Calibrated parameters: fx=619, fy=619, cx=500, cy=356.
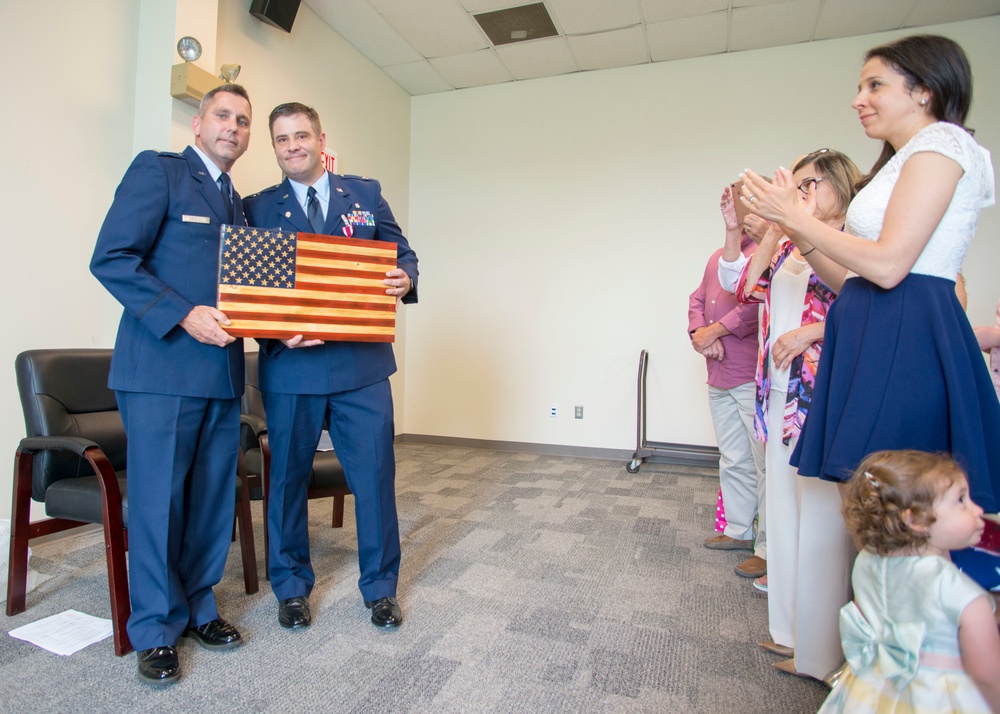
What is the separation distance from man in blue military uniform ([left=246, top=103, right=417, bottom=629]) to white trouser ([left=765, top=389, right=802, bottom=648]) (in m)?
1.19

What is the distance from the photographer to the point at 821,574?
5.35 feet

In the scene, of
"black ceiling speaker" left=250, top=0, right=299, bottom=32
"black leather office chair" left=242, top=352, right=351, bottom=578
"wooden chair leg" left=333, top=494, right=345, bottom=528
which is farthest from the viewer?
"black ceiling speaker" left=250, top=0, right=299, bottom=32

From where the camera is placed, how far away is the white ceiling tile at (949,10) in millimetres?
4133

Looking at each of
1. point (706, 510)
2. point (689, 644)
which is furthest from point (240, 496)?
point (706, 510)

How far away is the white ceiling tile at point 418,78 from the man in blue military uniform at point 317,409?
3.62m

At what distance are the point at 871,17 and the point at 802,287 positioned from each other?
12.3 feet

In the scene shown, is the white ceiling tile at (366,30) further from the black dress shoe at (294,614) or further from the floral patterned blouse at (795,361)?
the black dress shoe at (294,614)

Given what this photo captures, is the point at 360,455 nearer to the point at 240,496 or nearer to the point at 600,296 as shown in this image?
the point at 240,496

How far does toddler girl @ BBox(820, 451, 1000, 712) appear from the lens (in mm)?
997

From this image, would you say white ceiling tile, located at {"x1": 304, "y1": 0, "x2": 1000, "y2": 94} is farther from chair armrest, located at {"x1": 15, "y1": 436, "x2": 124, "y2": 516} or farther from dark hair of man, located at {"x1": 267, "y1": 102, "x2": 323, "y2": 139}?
chair armrest, located at {"x1": 15, "y1": 436, "x2": 124, "y2": 516}

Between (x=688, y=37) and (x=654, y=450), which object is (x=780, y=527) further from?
(x=688, y=37)

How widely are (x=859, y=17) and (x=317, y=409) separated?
183 inches

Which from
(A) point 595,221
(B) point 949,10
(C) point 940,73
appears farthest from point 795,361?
(B) point 949,10

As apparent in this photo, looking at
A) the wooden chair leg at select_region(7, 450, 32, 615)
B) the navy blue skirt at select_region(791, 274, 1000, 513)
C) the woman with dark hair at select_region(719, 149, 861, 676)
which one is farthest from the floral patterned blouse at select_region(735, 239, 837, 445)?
the wooden chair leg at select_region(7, 450, 32, 615)
